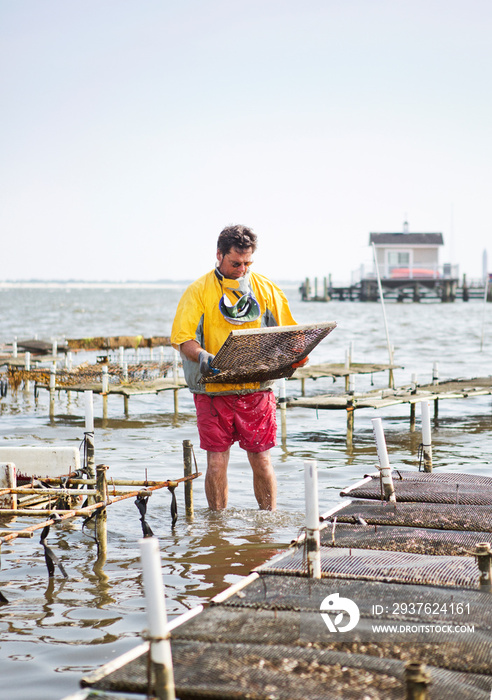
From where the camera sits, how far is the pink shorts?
19.2ft

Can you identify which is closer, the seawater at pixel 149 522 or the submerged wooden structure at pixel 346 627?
the submerged wooden structure at pixel 346 627

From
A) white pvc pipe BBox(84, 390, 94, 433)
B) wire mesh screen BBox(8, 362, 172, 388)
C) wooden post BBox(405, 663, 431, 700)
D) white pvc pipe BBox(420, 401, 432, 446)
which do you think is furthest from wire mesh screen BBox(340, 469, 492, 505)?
wire mesh screen BBox(8, 362, 172, 388)

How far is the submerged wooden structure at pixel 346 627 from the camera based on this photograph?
2.88 m

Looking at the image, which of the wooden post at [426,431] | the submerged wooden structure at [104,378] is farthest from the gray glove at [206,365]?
the submerged wooden structure at [104,378]

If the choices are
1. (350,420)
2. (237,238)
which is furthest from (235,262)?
(350,420)

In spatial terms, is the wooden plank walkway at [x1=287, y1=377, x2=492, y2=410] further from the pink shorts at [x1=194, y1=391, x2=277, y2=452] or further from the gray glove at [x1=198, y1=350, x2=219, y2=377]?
the gray glove at [x1=198, y1=350, x2=219, y2=377]

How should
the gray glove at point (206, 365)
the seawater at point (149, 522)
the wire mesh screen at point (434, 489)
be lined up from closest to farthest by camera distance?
the seawater at point (149, 522) < the gray glove at point (206, 365) < the wire mesh screen at point (434, 489)

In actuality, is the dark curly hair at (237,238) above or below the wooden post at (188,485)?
above

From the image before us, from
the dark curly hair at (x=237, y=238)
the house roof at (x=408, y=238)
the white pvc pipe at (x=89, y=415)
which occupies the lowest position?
the white pvc pipe at (x=89, y=415)

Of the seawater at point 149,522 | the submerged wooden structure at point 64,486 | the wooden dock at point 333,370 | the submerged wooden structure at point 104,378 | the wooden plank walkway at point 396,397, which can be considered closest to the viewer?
the seawater at point 149,522

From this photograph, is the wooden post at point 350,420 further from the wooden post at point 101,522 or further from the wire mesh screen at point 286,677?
the wire mesh screen at point 286,677

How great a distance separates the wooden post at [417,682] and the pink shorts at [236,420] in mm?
3336

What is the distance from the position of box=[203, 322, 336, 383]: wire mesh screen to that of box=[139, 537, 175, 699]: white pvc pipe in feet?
8.39

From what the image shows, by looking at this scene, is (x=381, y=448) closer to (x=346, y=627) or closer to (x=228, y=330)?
(x=228, y=330)
